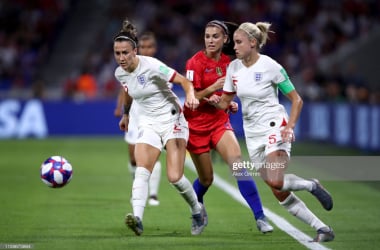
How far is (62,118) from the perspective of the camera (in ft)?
89.5

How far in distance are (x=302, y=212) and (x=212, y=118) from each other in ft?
5.52

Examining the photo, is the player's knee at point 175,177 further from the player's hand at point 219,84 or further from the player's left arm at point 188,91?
the player's hand at point 219,84

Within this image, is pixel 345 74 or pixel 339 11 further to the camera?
pixel 339 11

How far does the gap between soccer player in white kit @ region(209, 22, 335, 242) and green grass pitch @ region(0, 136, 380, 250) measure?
41cm

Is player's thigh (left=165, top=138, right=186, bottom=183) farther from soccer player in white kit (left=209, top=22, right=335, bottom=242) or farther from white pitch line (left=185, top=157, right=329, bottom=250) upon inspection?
white pitch line (left=185, top=157, right=329, bottom=250)

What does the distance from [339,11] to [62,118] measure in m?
10.3

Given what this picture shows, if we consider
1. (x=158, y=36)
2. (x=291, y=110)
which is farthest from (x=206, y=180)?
(x=158, y=36)

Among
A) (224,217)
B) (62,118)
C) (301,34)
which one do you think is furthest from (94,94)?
(224,217)

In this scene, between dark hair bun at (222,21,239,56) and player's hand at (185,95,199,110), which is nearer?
player's hand at (185,95,199,110)

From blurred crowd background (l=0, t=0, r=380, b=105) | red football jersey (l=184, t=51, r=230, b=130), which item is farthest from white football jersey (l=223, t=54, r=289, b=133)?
blurred crowd background (l=0, t=0, r=380, b=105)

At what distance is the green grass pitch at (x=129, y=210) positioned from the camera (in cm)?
888

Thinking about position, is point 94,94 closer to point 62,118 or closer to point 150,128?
point 62,118

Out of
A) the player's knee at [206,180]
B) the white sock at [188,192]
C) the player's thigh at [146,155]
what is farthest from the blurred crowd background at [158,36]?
the player's thigh at [146,155]

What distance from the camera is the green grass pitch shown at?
29.1ft
